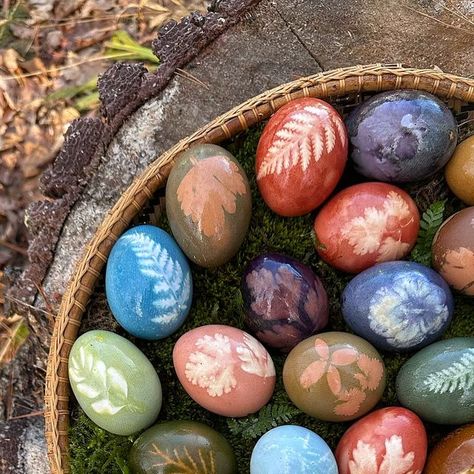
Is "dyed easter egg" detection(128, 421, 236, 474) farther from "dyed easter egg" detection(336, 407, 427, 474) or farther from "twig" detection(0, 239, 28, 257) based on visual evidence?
"twig" detection(0, 239, 28, 257)

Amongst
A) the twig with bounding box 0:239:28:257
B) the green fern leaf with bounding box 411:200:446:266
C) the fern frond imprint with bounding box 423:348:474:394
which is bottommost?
the twig with bounding box 0:239:28:257

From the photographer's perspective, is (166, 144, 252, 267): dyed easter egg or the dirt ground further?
the dirt ground

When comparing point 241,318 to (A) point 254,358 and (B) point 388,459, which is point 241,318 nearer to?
(A) point 254,358

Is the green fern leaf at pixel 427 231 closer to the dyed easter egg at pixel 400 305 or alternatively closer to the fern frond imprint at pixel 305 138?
the dyed easter egg at pixel 400 305

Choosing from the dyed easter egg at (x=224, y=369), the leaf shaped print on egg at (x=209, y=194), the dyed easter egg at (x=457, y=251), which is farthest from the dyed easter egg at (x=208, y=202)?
the dyed easter egg at (x=457, y=251)

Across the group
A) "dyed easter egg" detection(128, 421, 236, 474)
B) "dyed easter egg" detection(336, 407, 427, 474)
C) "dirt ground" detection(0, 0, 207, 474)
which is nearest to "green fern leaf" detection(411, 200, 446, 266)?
"dyed easter egg" detection(336, 407, 427, 474)

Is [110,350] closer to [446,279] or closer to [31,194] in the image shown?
[446,279]
